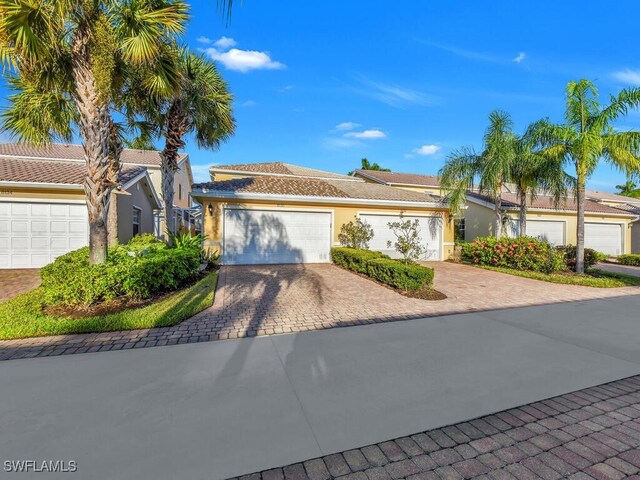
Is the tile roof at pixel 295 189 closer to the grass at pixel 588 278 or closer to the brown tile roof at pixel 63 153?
the grass at pixel 588 278

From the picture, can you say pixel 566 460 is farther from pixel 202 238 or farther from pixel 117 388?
pixel 202 238

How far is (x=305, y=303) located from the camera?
6.80 metres

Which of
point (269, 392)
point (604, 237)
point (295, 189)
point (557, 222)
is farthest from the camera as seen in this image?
point (604, 237)

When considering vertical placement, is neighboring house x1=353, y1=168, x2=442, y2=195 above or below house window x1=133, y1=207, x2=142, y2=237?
above

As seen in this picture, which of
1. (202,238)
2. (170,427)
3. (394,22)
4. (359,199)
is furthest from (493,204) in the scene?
(170,427)

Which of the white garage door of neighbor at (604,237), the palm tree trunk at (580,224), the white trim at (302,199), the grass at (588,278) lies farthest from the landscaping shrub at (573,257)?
the white garage door of neighbor at (604,237)

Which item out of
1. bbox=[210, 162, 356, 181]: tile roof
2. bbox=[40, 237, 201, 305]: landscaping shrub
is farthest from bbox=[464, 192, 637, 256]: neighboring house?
bbox=[40, 237, 201, 305]: landscaping shrub

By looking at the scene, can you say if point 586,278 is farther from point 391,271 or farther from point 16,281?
point 16,281

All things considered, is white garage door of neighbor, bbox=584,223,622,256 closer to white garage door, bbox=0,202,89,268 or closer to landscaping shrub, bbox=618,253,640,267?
landscaping shrub, bbox=618,253,640,267

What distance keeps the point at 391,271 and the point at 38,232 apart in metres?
12.2

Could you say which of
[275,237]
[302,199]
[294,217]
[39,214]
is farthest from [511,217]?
[39,214]

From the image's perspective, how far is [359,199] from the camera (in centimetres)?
1386

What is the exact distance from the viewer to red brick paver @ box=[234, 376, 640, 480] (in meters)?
2.20

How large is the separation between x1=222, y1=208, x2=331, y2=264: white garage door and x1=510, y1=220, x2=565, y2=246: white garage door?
1152 centimetres
